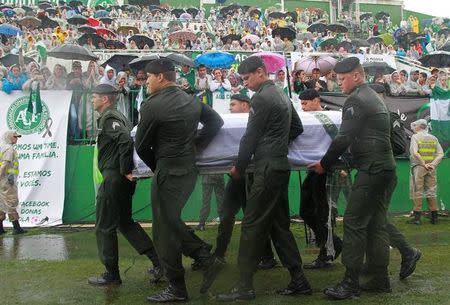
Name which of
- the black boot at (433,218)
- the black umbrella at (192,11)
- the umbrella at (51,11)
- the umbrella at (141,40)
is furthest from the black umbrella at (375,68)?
the black umbrella at (192,11)

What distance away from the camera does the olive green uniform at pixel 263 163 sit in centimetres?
501

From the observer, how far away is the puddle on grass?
24.6 feet

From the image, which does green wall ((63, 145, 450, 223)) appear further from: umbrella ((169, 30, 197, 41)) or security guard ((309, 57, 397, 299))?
umbrella ((169, 30, 197, 41))

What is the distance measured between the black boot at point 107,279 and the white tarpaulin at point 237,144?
3.76 ft

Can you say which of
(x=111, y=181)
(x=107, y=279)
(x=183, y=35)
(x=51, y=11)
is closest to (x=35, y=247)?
(x=107, y=279)

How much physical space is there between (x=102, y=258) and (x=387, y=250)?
9.70ft

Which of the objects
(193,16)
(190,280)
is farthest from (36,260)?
(193,16)

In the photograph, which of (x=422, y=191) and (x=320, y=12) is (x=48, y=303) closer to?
(x=422, y=191)

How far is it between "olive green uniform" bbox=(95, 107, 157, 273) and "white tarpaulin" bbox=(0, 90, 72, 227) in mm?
4809

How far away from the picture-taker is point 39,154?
1024cm

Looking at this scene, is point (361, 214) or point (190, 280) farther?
point (190, 280)

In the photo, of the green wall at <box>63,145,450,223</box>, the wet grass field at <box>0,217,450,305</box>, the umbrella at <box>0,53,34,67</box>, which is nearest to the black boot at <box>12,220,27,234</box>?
the green wall at <box>63,145,450,223</box>

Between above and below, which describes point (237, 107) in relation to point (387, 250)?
above

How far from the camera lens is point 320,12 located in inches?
1553
